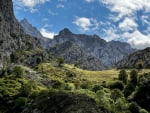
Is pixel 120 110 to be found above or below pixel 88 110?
below

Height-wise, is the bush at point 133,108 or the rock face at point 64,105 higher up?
the rock face at point 64,105

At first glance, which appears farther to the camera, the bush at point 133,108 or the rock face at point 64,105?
the bush at point 133,108

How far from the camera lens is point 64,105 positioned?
6191cm

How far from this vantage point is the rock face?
59688 mm

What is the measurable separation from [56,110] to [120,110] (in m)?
102

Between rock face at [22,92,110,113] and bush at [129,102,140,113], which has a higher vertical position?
rock face at [22,92,110,113]

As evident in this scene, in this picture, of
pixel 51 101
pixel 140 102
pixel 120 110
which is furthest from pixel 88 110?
pixel 140 102

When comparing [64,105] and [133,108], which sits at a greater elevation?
[64,105]

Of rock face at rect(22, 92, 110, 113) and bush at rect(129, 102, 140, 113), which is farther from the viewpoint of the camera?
bush at rect(129, 102, 140, 113)

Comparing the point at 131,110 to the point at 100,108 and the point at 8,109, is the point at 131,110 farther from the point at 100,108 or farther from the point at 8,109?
the point at 100,108

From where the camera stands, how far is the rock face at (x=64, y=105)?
59688 mm

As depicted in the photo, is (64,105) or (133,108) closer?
(64,105)

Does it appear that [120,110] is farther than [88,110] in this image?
Yes

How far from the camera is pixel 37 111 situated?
62625mm
